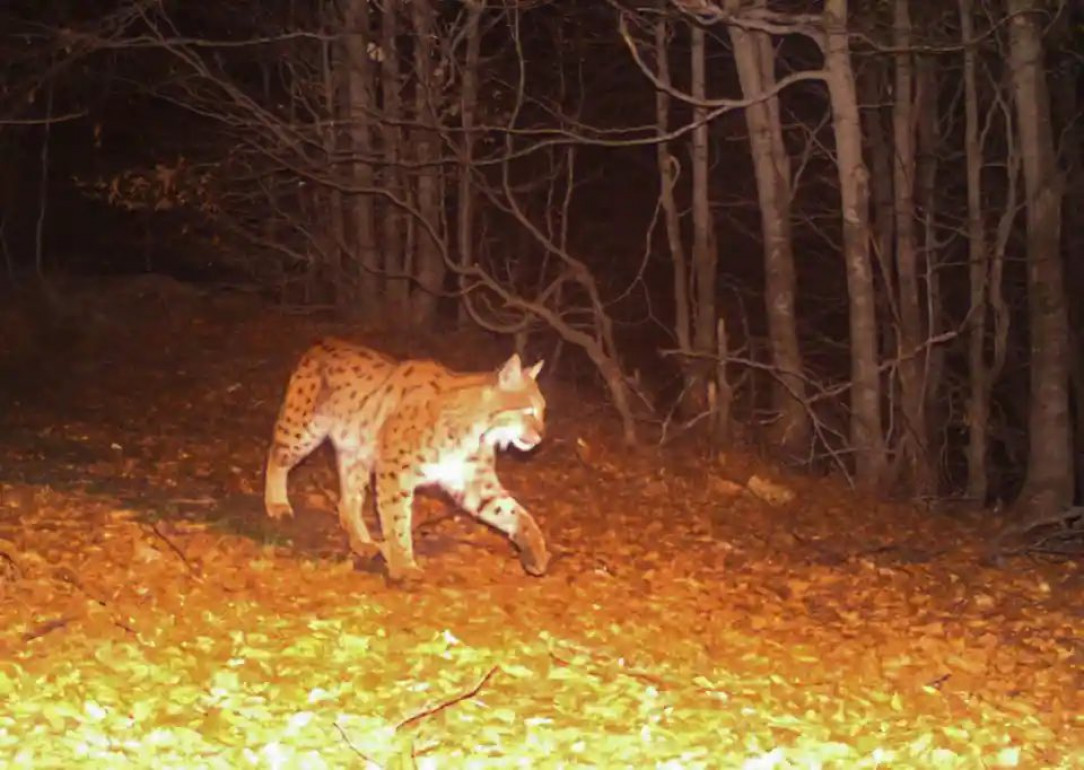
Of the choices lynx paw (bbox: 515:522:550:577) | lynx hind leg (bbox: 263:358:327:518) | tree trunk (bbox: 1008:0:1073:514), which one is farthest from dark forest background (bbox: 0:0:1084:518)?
lynx paw (bbox: 515:522:550:577)

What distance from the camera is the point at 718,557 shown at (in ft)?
36.2

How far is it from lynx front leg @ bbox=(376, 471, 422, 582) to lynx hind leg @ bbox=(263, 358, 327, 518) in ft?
4.26

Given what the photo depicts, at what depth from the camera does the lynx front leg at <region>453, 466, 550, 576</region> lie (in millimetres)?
10008

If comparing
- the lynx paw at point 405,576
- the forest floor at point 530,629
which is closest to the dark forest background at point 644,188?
the forest floor at point 530,629

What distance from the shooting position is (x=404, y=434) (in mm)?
9766

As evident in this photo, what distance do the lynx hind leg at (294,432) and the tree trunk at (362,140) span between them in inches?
303

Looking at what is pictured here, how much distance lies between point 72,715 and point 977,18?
14.5 metres

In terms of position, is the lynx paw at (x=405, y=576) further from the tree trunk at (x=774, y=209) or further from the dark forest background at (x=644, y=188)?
the tree trunk at (x=774, y=209)

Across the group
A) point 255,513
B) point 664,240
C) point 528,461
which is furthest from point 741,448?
point 664,240

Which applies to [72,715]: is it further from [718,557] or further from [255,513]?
[718,557]

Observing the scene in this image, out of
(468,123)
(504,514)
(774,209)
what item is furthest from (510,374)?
(468,123)

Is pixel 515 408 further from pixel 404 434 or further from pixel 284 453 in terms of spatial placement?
pixel 284 453

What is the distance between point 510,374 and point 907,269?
892cm

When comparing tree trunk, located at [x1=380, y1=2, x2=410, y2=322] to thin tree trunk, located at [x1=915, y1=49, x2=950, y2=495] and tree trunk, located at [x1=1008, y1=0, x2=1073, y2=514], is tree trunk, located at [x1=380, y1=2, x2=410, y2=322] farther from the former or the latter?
tree trunk, located at [x1=1008, y1=0, x2=1073, y2=514]
